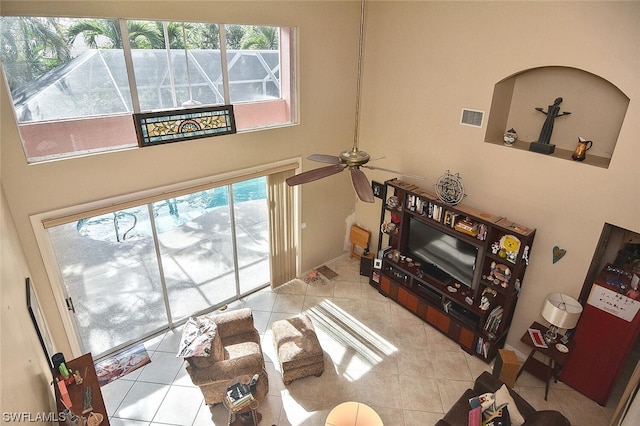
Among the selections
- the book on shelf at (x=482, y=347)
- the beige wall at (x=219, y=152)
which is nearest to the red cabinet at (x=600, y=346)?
the book on shelf at (x=482, y=347)

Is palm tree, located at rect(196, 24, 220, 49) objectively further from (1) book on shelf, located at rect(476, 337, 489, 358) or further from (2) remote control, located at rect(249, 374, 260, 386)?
(1) book on shelf, located at rect(476, 337, 489, 358)

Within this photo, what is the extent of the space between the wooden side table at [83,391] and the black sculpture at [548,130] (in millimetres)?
5324

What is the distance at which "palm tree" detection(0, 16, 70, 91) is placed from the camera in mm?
3490

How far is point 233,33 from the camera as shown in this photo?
16.0 ft

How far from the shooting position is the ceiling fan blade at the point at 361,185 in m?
3.39

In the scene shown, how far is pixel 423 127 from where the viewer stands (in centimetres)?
570

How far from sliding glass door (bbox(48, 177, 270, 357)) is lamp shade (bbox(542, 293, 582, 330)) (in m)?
4.09

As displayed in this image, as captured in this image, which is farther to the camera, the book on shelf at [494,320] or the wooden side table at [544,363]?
the book on shelf at [494,320]

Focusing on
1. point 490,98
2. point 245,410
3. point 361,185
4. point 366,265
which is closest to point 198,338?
point 245,410

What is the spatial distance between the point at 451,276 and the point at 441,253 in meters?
0.39

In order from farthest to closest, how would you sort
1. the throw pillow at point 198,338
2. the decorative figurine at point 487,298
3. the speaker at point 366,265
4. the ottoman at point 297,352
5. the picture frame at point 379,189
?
the speaker at point 366,265 < the picture frame at point 379,189 < the decorative figurine at point 487,298 < the ottoman at point 297,352 < the throw pillow at point 198,338

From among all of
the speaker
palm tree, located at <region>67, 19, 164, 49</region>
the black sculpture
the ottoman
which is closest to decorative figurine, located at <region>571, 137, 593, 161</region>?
the black sculpture

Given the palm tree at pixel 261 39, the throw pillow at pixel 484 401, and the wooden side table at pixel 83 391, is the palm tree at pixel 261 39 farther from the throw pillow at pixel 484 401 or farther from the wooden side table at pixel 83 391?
the throw pillow at pixel 484 401

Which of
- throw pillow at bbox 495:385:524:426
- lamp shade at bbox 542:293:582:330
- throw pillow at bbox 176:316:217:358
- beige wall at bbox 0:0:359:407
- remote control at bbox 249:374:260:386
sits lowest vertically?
remote control at bbox 249:374:260:386
